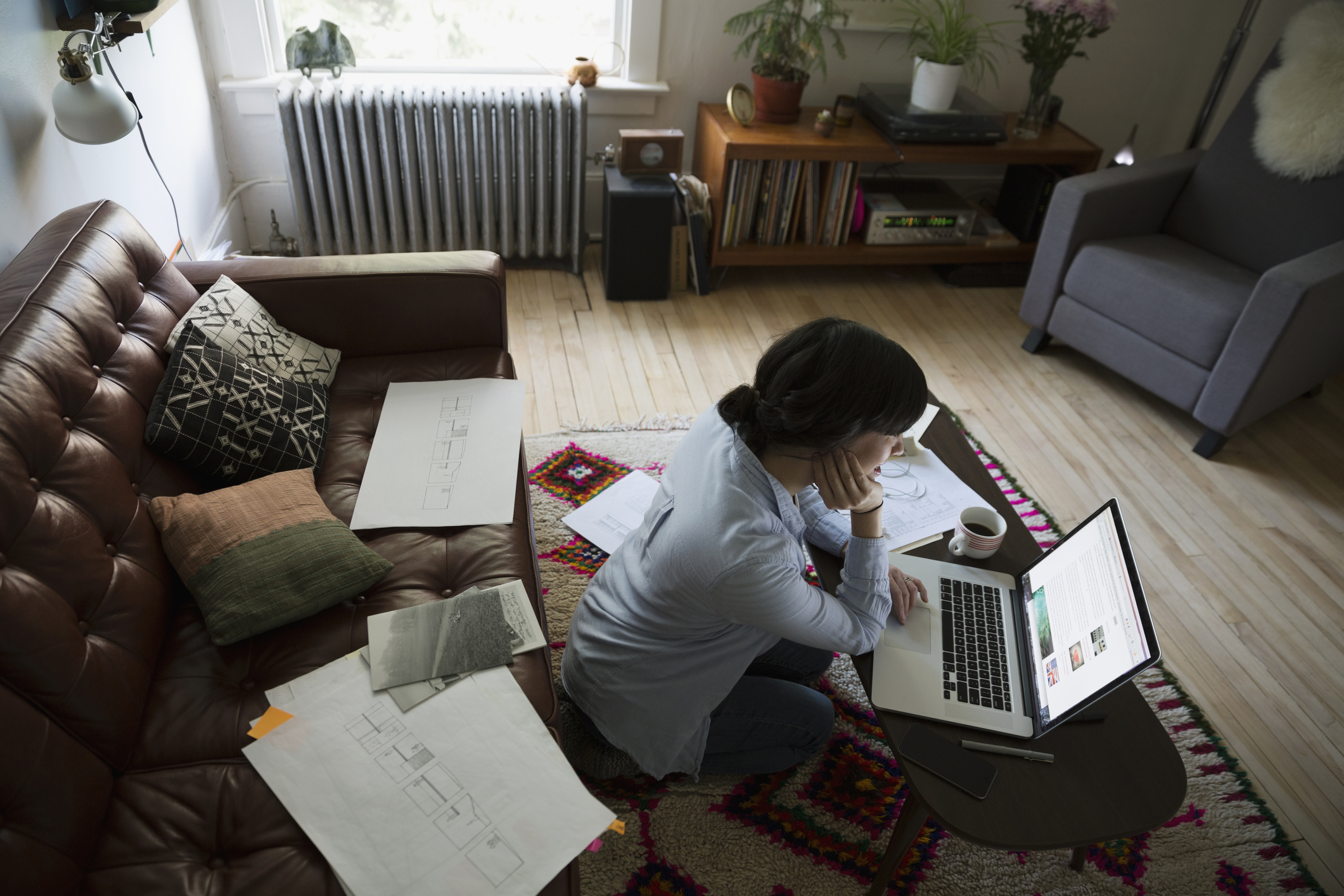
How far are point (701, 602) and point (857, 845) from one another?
0.65m

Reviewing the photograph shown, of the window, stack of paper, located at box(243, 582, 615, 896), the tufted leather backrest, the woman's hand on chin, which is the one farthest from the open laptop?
the window

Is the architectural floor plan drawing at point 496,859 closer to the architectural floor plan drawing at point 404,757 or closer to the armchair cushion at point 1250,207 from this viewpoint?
the architectural floor plan drawing at point 404,757

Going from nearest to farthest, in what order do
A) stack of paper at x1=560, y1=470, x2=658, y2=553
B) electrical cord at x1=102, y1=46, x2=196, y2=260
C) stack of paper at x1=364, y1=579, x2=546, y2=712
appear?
stack of paper at x1=364, y1=579, x2=546, y2=712 < stack of paper at x1=560, y1=470, x2=658, y2=553 < electrical cord at x1=102, y1=46, x2=196, y2=260

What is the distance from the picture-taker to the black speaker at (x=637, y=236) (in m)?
2.90

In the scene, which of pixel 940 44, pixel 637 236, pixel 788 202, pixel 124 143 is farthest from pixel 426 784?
pixel 940 44

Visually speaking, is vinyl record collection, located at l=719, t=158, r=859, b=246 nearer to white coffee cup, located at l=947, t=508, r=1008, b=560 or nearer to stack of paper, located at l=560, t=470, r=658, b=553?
stack of paper, located at l=560, t=470, r=658, b=553

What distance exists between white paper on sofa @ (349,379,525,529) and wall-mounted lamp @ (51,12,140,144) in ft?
2.35

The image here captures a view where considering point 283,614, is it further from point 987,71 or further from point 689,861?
point 987,71

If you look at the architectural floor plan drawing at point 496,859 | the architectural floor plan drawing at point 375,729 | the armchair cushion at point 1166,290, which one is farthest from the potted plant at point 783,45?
the architectural floor plan drawing at point 496,859

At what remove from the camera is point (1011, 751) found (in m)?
1.17

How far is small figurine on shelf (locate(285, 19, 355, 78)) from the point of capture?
9.07ft

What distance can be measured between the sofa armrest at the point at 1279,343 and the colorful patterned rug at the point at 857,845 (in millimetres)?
Answer: 1092

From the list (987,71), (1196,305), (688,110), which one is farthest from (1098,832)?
→ (987,71)

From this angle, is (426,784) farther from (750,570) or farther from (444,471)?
(444,471)
